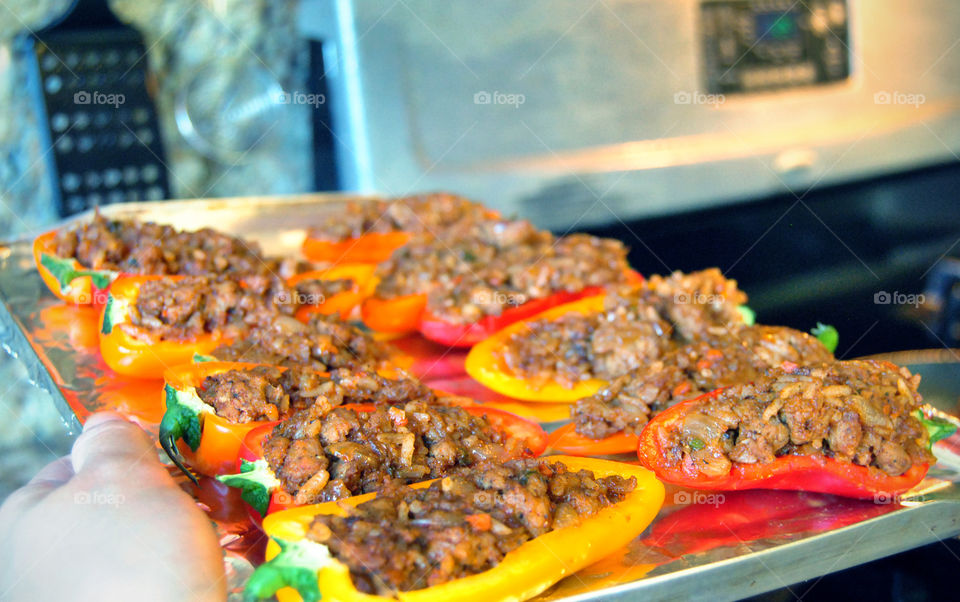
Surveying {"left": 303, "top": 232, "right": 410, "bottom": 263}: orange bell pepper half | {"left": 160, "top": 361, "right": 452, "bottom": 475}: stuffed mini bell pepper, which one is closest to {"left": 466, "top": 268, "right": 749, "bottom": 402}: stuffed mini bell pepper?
{"left": 160, "top": 361, "right": 452, "bottom": 475}: stuffed mini bell pepper

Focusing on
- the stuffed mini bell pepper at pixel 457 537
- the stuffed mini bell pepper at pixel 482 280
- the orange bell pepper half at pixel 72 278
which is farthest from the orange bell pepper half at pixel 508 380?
the orange bell pepper half at pixel 72 278

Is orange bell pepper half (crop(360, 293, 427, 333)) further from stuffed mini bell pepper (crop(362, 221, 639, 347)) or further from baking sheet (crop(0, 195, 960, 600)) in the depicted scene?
baking sheet (crop(0, 195, 960, 600))

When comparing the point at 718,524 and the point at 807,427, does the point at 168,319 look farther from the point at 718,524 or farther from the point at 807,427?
the point at 807,427

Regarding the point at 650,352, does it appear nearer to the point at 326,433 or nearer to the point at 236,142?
the point at 326,433

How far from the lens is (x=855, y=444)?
6.15 feet

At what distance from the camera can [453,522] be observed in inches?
59.0

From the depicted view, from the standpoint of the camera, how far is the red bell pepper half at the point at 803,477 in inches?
73.9

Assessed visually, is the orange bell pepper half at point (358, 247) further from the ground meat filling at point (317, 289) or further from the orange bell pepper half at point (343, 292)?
the ground meat filling at point (317, 289)

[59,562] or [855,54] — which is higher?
[855,54]

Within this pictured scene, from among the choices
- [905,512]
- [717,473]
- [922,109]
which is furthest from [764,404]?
[922,109]

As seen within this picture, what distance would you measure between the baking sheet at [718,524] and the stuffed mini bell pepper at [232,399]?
0.10m

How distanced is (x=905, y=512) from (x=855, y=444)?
17 centimetres

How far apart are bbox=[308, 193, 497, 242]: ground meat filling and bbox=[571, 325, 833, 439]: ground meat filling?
1.30 metres

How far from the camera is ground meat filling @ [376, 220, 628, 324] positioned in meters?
2.89
